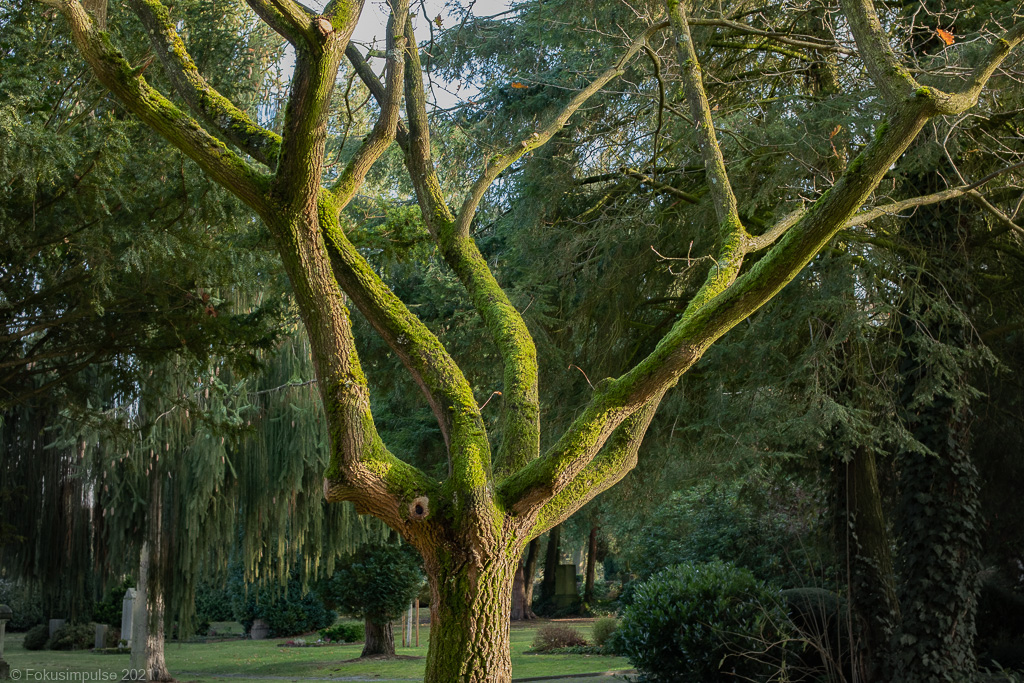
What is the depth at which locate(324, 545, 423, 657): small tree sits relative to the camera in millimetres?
15094

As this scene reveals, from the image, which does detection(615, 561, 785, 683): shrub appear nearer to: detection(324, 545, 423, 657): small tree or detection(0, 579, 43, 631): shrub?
detection(324, 545, 423, 657): small tree

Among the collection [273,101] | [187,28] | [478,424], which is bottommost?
[478,424]

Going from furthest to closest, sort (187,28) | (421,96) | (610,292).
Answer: (610,292), (187,28), (421,96)

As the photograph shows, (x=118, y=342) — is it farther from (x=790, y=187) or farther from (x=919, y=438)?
(x=919, y=438)

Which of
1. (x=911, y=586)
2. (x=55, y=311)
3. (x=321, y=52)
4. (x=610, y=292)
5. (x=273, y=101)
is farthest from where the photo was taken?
(x=273, y=101)

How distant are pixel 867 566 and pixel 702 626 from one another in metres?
1.89

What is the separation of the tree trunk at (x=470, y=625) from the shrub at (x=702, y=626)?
5.69 m

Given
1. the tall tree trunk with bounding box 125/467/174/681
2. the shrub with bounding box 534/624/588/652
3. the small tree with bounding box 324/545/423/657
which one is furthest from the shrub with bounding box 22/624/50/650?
the shrub with bounding box 534/624/588/652

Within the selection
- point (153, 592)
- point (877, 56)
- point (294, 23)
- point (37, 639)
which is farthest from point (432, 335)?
point (37, 639)

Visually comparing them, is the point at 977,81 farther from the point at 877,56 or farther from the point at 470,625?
the point at 470,625

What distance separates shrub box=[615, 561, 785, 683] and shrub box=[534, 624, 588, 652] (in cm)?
651

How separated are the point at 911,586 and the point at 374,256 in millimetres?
6191

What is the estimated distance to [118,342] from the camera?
774 cm

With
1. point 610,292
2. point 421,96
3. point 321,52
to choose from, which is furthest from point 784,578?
point 321,52
